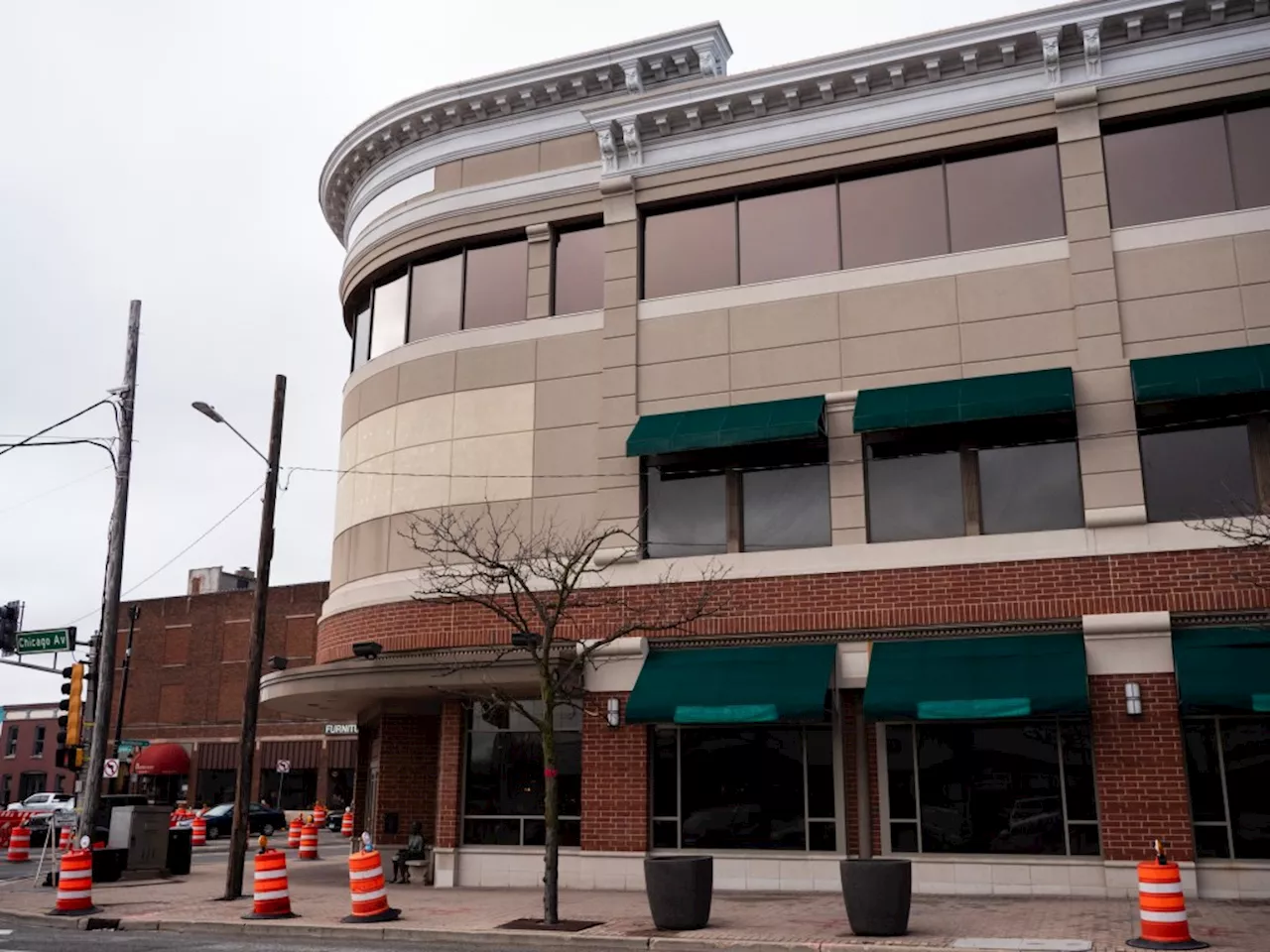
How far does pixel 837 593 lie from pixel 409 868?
9600mm

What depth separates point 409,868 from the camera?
22688 mm

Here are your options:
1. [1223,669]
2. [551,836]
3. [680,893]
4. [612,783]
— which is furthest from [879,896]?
[612,783]

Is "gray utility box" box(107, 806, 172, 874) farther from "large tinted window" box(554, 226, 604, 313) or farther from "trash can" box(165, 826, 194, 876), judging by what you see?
"large tinted window" box(554, 226, 604, 313)

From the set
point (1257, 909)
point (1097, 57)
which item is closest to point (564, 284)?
point (1097, 57)

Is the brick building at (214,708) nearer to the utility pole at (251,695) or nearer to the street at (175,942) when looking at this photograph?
the utility pole at (251,695)

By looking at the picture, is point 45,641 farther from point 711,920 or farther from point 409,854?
point 711,920

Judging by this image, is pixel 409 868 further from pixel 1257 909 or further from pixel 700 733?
pixel 1257 909

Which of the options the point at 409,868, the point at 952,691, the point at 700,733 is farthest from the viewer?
the point at 409,868

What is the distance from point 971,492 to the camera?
19.6 m

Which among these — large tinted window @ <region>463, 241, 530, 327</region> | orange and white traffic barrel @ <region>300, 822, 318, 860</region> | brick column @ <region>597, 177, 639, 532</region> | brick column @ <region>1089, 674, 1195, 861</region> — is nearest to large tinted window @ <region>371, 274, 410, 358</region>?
large tinted window @ <region>463, 241, 530, 327</region>

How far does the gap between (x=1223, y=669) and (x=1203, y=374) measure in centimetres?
432

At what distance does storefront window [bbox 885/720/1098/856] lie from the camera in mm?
18203

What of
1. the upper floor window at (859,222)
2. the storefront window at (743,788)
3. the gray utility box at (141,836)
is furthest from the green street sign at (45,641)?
the upper floor window at (859,222)

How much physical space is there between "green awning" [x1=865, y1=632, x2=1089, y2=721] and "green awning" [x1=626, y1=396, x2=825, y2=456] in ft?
13.0
